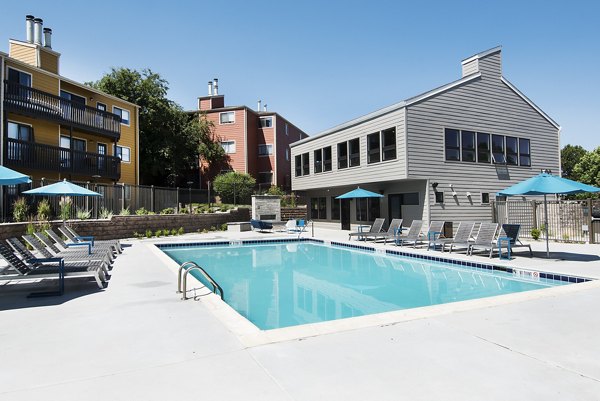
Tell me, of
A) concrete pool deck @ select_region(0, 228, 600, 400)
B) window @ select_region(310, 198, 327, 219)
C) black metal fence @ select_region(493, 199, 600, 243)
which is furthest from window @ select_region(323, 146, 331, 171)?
concrete pool deck @ select_region(0, 228, 600, 400)

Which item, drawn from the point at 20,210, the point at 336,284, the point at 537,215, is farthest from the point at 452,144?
the point at 20,210

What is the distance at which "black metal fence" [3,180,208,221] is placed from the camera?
14000 mm

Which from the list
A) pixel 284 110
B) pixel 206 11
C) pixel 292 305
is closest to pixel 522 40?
pixel 206 11

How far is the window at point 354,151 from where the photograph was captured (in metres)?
20.1

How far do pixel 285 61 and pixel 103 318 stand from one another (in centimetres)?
1587

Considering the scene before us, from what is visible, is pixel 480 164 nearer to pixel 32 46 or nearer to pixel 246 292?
pixel 246 292

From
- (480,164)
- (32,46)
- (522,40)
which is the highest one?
(32,46)

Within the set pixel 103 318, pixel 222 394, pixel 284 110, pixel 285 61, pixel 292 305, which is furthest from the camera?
pixel 284 110

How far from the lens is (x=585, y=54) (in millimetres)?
14891

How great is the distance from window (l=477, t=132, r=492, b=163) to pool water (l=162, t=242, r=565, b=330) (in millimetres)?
9268

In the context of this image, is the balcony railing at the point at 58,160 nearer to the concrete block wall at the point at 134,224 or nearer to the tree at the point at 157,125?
the concrete block wall at the point at 134,224

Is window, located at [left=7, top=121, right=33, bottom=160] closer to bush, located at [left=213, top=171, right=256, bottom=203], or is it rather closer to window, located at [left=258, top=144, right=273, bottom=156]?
bush, located at [left=213, top=171, right=256, bottom=203]

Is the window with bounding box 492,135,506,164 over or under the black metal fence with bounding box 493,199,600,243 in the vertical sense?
over

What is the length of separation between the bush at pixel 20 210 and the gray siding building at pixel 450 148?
14812 millimetres
